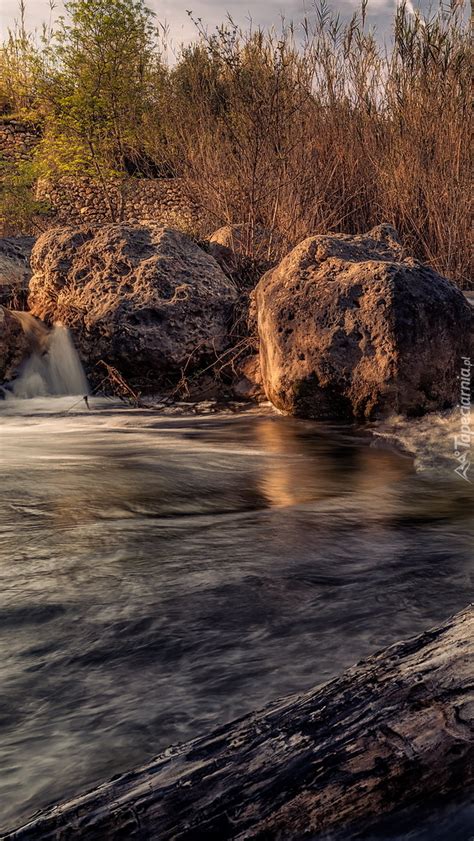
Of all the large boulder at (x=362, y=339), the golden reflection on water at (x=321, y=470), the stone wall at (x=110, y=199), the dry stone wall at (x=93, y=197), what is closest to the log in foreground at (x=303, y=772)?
the golden reflection on water at (x=321, y=470)

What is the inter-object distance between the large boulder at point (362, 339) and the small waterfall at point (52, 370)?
2024mm

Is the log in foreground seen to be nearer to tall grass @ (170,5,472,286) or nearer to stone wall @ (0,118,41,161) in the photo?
tall grass @ (170,5,472,286)

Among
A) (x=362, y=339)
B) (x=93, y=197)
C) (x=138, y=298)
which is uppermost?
(x=93, y=197)

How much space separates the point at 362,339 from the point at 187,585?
138 inches

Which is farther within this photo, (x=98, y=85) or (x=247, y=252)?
(x=98, y=85)

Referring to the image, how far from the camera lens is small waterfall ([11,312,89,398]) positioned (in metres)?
7.25

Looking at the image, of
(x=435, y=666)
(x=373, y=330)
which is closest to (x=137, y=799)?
(x=435, y=666)

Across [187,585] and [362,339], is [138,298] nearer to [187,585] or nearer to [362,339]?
[362,339]

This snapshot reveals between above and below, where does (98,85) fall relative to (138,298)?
above

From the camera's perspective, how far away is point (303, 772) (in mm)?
1171

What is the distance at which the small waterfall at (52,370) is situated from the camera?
7250 millimetres

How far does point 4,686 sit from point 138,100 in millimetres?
14889

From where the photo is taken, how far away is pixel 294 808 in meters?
1.15

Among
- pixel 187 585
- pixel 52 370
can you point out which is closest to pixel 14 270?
pixel 52 370
